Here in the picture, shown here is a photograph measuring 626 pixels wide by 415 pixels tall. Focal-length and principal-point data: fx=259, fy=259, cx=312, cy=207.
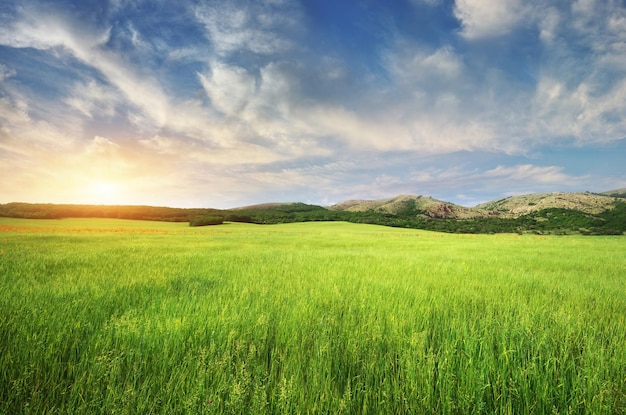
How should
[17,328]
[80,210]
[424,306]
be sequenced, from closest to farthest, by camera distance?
1. [17,328]
2. [424,306]
3. [80,210]

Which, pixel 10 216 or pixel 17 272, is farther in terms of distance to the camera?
pixel 10 216

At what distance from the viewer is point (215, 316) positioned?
415 cm

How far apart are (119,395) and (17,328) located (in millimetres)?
2727

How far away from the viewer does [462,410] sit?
2.29 metres

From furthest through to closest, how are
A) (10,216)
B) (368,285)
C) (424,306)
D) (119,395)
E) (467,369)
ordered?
(10,216) → (368,285) → (424,306) → (467,369) → (119,395)

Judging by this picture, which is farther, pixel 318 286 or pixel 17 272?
pixel 17 272

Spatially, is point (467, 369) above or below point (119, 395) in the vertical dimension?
below

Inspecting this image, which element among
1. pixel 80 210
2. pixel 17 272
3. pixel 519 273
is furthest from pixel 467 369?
pixel 80 210

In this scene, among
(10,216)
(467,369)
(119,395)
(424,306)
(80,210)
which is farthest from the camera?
(80,210)

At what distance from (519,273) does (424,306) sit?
681 centimetres

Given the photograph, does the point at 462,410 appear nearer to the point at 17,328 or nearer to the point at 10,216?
the point at 17,328

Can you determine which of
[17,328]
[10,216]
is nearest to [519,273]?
[17,328]

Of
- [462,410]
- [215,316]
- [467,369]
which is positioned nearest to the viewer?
[462,410]

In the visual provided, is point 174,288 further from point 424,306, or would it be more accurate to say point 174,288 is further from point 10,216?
point 10,216
